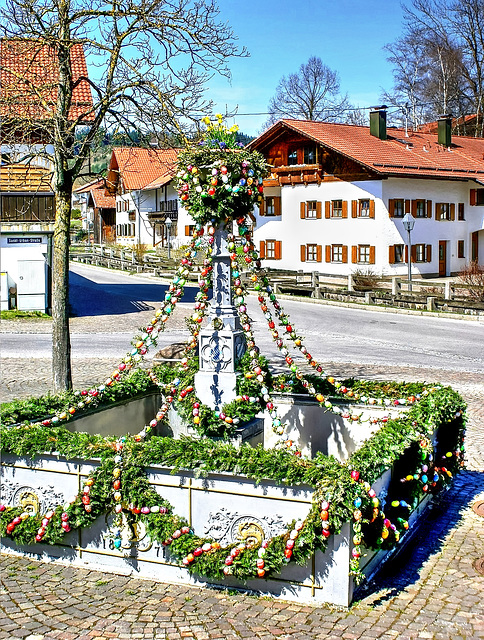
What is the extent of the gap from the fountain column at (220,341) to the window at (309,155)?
35057 millimetres

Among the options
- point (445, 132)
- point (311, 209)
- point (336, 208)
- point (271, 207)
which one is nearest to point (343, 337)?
point (336, 208)

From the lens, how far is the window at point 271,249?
1796 inches

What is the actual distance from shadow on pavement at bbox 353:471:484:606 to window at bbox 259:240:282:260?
35.8m

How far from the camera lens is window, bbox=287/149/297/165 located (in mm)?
44259

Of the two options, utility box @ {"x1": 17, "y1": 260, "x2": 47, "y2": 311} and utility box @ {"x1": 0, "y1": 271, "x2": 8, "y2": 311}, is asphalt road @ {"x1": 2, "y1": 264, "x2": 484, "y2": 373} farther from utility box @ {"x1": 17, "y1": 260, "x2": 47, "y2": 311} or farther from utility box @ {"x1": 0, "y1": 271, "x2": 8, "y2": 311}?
utility box @ {"x1": 0, "y1": 271, "x2": 8, "y2": 311}

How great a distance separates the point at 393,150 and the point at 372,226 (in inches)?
206

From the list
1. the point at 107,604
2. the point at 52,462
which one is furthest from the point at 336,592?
the point at 52,462

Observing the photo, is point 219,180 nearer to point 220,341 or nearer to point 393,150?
point 220,341

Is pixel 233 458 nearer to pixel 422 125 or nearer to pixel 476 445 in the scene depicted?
pixel 476 445

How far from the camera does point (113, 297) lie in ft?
111

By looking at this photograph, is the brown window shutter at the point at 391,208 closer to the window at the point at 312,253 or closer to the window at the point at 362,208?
the window at the point at 362,208

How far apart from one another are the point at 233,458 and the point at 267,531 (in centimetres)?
64

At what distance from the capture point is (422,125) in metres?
64.1

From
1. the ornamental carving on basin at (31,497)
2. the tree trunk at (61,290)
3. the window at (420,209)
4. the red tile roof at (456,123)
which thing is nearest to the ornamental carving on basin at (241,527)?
the ornamental carving on basin at (31,497)
